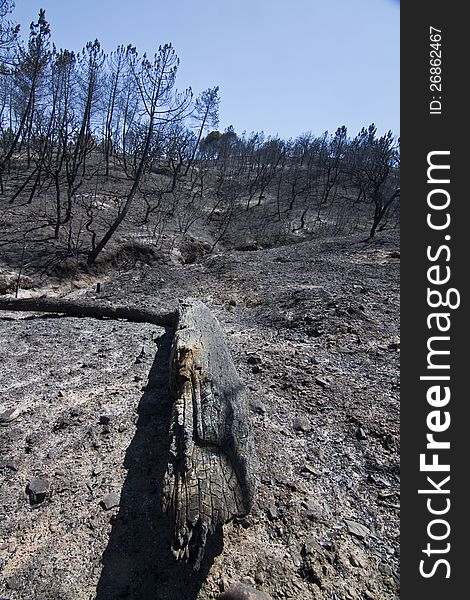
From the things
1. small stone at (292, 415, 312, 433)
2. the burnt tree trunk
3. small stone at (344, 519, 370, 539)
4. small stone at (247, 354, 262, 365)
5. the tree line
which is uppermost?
the tree line

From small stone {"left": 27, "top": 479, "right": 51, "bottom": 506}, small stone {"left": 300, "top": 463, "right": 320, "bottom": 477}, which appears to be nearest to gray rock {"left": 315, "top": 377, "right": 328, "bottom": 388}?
small stone {"left": 300, "top": 463, "right": 320, "bottom": 477}

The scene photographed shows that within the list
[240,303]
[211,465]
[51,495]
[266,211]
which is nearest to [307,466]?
[211,465]

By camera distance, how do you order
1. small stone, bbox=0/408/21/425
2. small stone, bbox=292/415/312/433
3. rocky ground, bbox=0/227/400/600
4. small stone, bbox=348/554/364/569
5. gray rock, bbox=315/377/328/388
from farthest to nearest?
gray rock, bbox=315/377/328/388
small stone, bbox=292/415/312/433
small stone, bbox=0/408/21/425
small stone, bbox=348/554/364/569
rocky ground, bbox=0/227/400/600

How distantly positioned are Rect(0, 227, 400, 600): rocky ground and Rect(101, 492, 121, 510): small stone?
2 cm

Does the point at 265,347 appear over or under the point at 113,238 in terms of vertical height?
under

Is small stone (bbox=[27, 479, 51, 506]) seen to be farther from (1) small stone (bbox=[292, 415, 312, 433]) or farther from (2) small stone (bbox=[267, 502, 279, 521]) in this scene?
(1) small stone (bbox=[292, 415, 312, 433])

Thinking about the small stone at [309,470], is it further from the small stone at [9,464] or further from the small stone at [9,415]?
the small stone at [9,415]

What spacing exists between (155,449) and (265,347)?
7.45ft

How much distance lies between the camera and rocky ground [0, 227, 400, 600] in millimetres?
1878

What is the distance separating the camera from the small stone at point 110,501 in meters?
2.20

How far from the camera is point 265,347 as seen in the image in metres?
4.70

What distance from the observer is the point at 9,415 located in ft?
9.87

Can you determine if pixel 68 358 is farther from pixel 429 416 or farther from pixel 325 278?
pixel 325 278

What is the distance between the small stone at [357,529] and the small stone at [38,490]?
1868 mm
